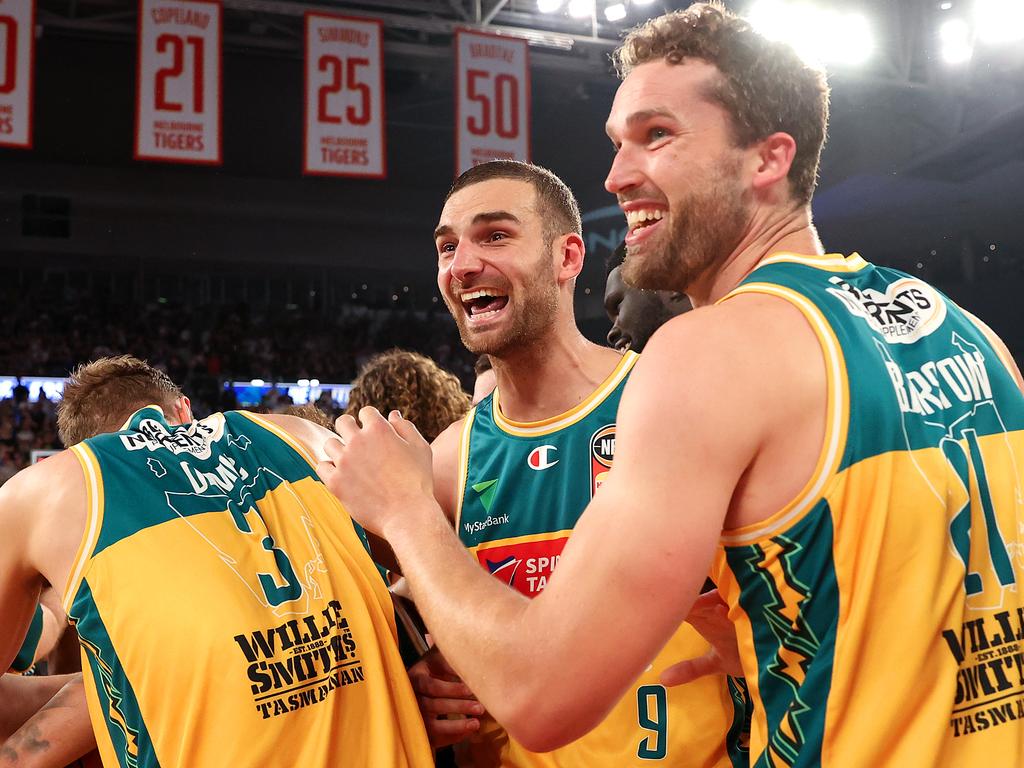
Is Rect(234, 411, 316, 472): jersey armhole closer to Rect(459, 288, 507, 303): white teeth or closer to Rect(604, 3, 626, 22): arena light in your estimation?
Rect(459, 288, 507, 303): white teeth

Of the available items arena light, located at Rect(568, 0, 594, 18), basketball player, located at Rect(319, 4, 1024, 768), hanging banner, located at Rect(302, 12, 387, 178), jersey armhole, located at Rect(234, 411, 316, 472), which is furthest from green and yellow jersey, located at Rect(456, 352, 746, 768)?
arena light, located at Rect(568, 0, 594, 18)

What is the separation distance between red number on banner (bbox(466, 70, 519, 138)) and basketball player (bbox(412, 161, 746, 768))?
22.7 feet

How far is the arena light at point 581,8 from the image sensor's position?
1052 centimetres

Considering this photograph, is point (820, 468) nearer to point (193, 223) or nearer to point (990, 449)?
point (990, 449)

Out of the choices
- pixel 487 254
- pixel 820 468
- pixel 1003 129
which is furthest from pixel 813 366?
pixel 1003 129

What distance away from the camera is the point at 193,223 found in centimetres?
1727

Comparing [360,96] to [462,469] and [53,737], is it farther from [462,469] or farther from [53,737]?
[53,737]

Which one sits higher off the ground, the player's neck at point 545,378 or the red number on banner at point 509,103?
the red number on banner at point 509,103

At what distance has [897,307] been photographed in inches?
52.9

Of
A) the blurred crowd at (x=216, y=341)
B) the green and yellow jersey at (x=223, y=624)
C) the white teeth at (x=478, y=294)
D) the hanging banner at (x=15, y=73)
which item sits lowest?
the green and yellow jersey at (x=223, y=624)

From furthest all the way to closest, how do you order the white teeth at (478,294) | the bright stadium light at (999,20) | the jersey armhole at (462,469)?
the bright stadium light at (999,20) → the white teeth at (478,294) → the jersey armhole at (462,469)

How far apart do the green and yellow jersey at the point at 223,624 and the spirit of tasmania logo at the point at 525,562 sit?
28 centimetres

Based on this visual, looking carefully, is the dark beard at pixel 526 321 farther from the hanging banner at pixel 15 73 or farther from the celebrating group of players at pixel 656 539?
the hanging banner at pixel 15 73

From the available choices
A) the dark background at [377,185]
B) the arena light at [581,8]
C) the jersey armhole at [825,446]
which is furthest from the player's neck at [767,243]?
the dark background at [377,185]
